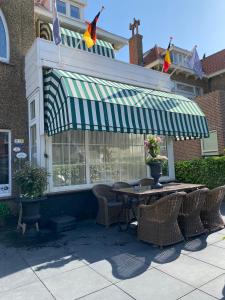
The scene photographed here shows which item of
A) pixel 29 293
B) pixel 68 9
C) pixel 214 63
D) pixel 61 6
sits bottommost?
pixel 29 293

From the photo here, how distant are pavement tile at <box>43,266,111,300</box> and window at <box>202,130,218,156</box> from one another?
12111mm

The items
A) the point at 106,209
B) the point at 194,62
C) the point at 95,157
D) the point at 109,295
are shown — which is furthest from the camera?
the point at 194,62

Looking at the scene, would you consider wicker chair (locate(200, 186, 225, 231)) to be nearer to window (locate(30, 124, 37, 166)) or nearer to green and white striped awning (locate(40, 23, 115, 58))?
window (locate(30, 124, 37, 166))

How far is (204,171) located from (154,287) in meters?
8.53

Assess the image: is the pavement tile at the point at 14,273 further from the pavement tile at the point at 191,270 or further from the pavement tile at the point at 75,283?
the pavement tile at the point at 191,270

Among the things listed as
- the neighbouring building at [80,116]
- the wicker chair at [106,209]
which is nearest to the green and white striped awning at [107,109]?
the neighbouring building at [80,116]

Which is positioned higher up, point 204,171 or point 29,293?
point 204,171

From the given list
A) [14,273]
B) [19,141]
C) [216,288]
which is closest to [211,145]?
[19,141]

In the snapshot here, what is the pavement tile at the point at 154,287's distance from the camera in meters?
3.86

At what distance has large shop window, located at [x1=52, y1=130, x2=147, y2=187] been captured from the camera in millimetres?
8750

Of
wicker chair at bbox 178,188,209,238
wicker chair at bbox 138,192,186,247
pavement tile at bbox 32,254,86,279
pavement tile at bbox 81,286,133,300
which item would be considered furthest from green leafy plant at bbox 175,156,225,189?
pavement tile at bbox 81,286,133,300

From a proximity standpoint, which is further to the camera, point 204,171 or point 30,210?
point 204,171

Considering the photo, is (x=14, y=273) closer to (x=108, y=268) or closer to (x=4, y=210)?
(x=108, y=268)

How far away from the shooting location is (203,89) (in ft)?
69.9
